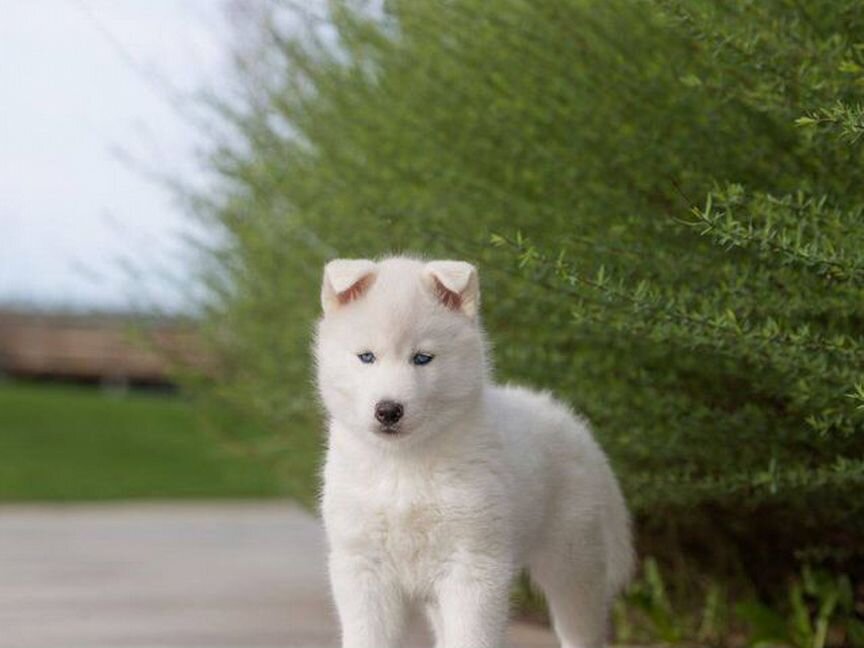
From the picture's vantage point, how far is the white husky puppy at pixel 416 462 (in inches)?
111

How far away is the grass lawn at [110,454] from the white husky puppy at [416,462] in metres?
5.17

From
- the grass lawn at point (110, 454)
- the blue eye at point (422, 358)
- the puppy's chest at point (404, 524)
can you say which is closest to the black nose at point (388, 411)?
the blue eye at point (422, 358)

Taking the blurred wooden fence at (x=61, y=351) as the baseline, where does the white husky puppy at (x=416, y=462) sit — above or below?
above

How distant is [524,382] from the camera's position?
14.2 feet

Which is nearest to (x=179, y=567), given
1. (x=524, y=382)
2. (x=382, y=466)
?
(x=524, y=382)

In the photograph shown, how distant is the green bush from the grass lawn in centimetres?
385

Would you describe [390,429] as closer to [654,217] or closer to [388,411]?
[388,411]

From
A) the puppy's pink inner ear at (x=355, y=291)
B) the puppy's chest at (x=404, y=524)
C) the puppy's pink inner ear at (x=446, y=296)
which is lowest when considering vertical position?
the puppy's chest at (x=404, y=524)

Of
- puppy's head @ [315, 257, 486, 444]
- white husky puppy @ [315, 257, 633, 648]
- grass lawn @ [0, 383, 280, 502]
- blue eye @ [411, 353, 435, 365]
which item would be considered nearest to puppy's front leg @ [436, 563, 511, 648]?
white husky puppy @ [315, 257, 633, 648]

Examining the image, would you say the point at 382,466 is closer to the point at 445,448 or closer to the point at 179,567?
the point at 445,448

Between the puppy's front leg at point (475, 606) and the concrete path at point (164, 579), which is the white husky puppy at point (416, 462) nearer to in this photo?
the puppy's front leg at point (475, 606)

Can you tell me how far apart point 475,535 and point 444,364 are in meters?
0.31

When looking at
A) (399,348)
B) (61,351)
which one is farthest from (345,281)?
(61,351)

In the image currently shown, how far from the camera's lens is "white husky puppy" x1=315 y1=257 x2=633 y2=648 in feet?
9.29
